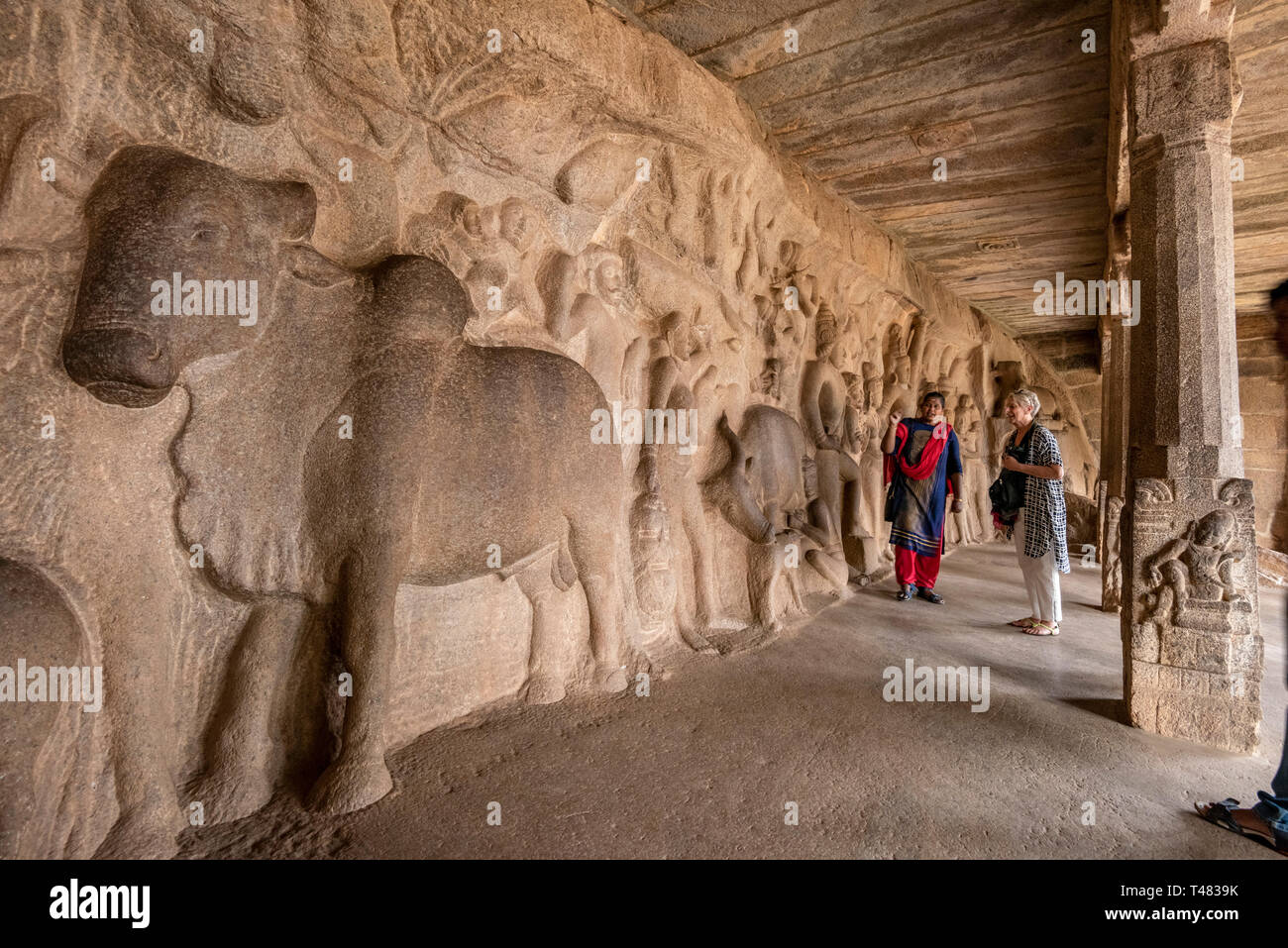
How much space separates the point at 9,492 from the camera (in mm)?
1825

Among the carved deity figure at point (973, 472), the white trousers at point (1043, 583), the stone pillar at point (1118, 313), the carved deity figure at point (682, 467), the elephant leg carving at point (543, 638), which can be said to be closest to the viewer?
the elephant leg carving at point (543, 638)

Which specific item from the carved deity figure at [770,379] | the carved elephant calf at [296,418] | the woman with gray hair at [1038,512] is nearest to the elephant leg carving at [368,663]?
the carved elephant calf at [296,418]

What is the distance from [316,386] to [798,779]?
227cm

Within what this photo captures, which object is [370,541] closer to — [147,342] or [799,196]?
[147,342]

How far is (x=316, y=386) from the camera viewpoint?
2.33m

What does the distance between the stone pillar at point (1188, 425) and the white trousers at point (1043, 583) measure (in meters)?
1.58

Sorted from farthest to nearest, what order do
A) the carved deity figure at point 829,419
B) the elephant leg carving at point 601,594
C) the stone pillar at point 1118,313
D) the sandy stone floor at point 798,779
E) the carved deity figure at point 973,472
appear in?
the carved deity figure at point 973,472, the carved deity figure at point 829,419, the stone pillar at point 1118,313, the elephant leg carving at point 601,594, the sandy stone floor at point 798,779

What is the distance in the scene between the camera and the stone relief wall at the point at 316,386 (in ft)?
6.29

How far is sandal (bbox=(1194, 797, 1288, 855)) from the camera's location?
2201mm

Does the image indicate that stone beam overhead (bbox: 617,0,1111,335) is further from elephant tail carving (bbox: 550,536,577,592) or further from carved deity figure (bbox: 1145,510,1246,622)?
elephant tail carving (bbox: 550,536,577,592)

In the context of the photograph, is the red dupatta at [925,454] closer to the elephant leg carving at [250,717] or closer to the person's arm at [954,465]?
the person's arm at [954,465]

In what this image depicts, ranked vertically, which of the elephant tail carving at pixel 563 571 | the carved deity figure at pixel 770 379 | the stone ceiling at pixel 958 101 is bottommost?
the elephant tail carving at pixel 563 571

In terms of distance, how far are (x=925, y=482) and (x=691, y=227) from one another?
2939 millimetres
